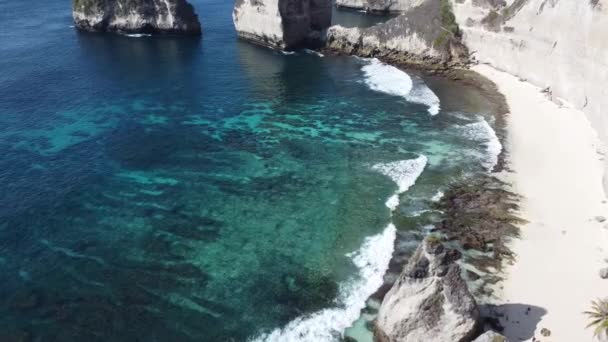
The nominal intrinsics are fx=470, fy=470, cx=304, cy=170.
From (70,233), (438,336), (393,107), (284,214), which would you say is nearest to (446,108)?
(393,107)

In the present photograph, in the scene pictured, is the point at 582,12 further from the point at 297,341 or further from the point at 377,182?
the point at 297,341

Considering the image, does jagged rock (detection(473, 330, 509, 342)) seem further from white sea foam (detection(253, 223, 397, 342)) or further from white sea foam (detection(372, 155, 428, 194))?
white sea foam (detection(372, 155, 428, 194))

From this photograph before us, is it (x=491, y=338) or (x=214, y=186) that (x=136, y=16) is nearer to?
(x=214, y=186)

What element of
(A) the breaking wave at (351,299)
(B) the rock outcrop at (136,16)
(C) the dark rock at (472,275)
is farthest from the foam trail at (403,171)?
(B) the rock outcrop at (136,16)

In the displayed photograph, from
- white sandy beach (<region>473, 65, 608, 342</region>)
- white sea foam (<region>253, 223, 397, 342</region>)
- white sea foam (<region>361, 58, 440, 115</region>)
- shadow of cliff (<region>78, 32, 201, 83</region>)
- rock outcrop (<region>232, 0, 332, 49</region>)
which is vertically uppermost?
rock outcrop (<region>232, 0, 332, 49</region>)

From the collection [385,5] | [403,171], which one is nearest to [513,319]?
[403,171]

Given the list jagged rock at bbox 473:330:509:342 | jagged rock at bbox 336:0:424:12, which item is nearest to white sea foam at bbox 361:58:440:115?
jagged rock at bbox 336:0:424:12
